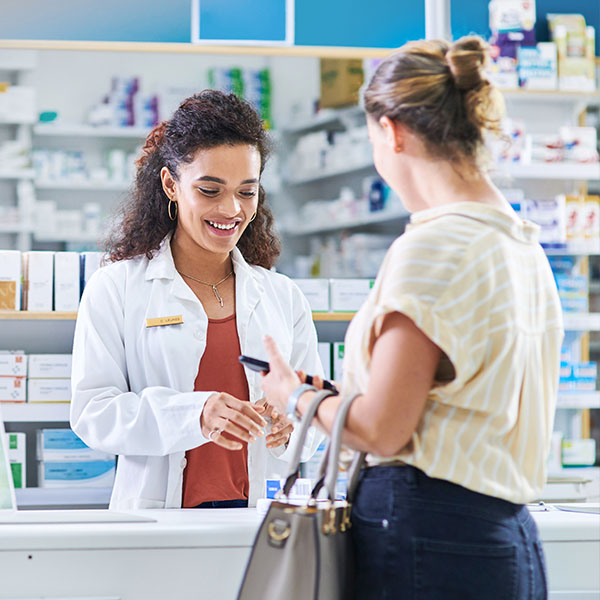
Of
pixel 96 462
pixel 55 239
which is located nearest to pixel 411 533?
pixel 96 462

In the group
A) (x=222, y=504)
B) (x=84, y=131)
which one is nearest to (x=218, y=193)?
(x=222, y=504)

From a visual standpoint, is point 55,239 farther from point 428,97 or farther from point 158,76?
point 428,97

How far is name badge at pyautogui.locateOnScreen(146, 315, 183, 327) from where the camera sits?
2186mm

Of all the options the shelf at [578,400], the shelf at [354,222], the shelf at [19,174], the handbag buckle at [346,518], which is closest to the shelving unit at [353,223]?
the shelf at [354,222]

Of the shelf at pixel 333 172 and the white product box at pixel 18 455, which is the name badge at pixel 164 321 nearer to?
the white product box at pixel 18 455

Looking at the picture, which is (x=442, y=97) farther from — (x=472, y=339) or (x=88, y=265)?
(x=88, y=265)

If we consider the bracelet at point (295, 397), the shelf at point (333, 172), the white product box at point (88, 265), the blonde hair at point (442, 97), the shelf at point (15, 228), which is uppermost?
the shelf at point (333, 172)

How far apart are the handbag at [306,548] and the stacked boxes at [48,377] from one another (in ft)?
6.91

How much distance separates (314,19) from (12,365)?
8.38 feet

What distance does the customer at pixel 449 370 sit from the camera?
1217 mm

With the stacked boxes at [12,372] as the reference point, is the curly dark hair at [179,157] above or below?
above

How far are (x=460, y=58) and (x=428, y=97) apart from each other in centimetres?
9

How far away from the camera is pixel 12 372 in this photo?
322cm

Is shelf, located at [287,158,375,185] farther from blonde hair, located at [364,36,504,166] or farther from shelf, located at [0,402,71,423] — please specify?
blonde hair, located at [364,36,504,166]
